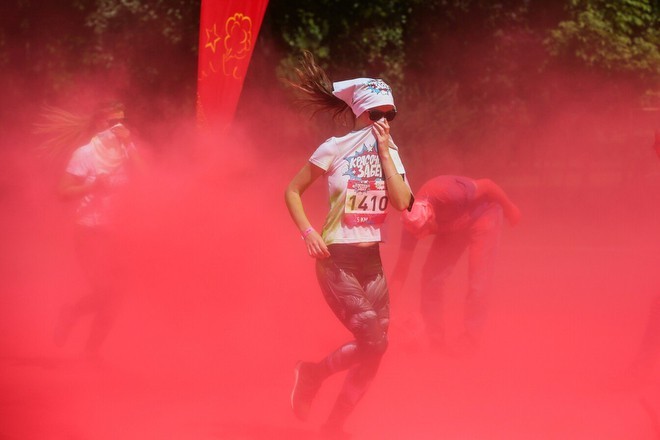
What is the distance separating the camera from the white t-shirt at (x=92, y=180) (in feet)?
24.2

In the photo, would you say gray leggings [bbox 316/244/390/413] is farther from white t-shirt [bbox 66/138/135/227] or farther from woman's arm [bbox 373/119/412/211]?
white t-shirt [bbox 66/138/135/227]

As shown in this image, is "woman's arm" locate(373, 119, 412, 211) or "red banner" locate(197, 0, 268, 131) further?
"red banner" locate(197, 0, 268, 131)

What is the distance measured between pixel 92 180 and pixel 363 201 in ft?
8.49

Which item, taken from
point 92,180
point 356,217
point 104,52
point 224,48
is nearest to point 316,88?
point 356,217

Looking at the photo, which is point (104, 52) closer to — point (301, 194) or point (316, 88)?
point (316, 88)

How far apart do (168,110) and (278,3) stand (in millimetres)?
2817

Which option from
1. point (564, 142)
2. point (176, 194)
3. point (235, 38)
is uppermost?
point (235, 38)

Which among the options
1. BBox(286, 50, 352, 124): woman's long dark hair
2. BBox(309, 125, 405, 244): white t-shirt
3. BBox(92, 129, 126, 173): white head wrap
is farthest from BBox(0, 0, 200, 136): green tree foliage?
BBox(309, 125, 405, 244): white t-shirt

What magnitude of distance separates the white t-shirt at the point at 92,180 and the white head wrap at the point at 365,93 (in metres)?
2.43

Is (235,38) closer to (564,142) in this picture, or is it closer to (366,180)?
(366,180)

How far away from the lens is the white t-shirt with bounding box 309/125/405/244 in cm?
539

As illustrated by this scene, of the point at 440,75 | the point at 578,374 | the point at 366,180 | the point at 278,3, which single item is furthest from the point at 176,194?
the point at 440,75

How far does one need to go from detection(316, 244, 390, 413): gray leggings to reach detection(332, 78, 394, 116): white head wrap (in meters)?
0.66

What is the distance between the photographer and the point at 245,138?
751 inches
